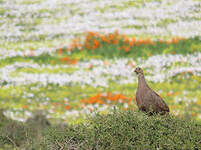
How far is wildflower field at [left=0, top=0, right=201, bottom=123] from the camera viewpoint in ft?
41.2

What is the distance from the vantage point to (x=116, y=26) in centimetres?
2364

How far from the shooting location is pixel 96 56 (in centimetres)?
1828

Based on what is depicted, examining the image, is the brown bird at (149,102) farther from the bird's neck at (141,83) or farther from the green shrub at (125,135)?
the green shrub at (125,135)

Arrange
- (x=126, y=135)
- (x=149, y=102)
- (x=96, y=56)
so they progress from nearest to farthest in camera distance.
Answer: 1. (x=126, y=135)
2. (x=149, y=102)
3. (x=96, y=56)

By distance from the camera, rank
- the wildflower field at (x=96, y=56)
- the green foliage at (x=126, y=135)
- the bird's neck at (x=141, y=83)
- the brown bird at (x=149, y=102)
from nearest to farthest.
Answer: the green foliage at (x=126, y=135) < the brown bird at (x=149, y=102) < the bird's neck at (x=141, y=83) < the wildflower field at (x=96, y=56)

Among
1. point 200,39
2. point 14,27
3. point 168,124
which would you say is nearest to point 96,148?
point 168,124

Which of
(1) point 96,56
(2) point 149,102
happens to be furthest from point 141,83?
(1) point 96,56

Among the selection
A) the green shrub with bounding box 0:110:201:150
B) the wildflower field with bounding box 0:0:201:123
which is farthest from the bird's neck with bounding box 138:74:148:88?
the wildflower field with bounding box 0:0:201:123

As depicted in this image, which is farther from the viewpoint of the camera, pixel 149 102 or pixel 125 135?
pixel 149 102

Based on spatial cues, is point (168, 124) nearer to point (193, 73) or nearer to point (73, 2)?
point (193, 73)

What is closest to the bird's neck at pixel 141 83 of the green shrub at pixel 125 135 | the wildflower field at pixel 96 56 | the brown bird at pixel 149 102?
the brown bird at pixel 149 102

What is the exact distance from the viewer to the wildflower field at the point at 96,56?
12562mm

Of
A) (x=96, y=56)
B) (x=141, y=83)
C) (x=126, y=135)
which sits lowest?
(x=96, y=56)

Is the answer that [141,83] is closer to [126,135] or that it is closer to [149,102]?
[149,102]
